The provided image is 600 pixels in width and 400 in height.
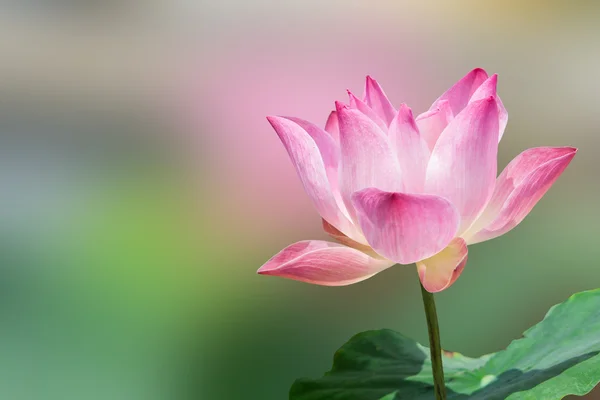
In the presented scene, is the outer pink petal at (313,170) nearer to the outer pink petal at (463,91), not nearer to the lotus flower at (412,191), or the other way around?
the lotus flower at (412,191)

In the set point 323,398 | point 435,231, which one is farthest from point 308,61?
point 435,231

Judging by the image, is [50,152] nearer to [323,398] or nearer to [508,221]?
[323,398]

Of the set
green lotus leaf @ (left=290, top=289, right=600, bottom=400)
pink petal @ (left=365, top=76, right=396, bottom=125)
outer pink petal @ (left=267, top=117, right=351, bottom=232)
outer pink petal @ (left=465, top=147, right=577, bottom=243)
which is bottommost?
green lotus leaf @ (left=290, top=289, right=600, bottom=400)

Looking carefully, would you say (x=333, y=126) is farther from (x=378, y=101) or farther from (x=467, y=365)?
(x=467, y=365)

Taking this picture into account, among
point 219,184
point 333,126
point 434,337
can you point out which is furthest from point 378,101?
point 219,184

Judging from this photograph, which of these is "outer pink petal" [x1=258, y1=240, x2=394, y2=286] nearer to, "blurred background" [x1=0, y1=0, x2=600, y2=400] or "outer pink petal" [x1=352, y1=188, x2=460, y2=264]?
"outer pink petal" [x1=352, y1=188, x2=460, y2=264]

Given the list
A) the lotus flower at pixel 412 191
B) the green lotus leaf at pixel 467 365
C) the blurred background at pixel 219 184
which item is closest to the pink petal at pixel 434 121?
the lotus flower at pixel 412 191

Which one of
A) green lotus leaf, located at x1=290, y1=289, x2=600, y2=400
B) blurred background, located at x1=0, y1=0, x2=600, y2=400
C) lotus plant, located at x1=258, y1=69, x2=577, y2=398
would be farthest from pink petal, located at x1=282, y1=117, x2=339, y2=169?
blurred background, located at x1=0, y1=0, x2=600, y2=400
